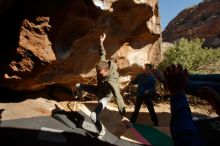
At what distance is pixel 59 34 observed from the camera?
5547 millimetres

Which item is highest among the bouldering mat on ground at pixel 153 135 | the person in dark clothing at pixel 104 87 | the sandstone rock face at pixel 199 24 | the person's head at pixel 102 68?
the sandstone rock face at pixel 199 24

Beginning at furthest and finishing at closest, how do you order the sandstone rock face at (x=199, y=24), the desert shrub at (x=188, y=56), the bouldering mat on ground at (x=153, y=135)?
the sandstone rock face at (x=199, y=24)
the desert shrub at (x=188, y=56)
the bouldering mat on ground at (x=153, y=135)

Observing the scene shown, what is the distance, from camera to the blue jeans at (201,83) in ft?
6.12

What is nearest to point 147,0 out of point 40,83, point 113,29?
point 113,29

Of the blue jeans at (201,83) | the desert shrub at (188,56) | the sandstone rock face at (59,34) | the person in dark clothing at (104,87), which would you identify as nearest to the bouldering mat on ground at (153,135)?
the person in dark clothing at (104,87)

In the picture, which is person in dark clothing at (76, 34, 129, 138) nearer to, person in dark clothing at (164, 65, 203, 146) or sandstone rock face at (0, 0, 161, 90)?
sandstone rock face at (0, 0, 161, 90)

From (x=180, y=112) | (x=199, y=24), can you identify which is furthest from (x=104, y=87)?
(x=199, y=24)

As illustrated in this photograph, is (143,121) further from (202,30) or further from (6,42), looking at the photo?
(202,30)

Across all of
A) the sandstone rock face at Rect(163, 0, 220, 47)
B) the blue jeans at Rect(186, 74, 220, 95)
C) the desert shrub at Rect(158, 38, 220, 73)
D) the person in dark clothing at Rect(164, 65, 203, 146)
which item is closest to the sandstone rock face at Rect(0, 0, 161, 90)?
the blue jeans at Rect(186, 74, 220, 95)

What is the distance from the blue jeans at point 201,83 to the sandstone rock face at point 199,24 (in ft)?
71.4

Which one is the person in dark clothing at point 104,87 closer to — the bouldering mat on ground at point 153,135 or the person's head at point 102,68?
the person's head at point 102,68

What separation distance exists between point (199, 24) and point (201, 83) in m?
25.1

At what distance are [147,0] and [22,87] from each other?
316 cm

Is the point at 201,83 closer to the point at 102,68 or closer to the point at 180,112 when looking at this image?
the point at 180,112
